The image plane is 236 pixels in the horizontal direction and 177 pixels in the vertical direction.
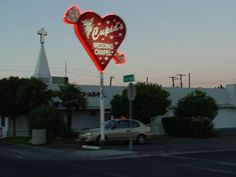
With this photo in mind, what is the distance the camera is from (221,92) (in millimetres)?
46406

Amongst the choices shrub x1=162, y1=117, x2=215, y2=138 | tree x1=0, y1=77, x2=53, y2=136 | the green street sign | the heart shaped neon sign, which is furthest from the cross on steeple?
the green street sign

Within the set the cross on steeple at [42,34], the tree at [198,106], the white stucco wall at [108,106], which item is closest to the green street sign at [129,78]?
the tree at [198,106]

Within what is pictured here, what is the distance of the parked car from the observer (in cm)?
2425

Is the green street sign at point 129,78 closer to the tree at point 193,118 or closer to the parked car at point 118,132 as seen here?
the parked car at point 118,132

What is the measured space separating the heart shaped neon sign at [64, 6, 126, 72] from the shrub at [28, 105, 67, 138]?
7277mm

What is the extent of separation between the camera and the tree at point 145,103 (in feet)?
103

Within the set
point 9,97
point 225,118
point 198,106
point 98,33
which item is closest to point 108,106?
point 198,106

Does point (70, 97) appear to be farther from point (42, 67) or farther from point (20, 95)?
point (42, 67)

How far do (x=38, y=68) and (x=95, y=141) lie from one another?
18.4 meters

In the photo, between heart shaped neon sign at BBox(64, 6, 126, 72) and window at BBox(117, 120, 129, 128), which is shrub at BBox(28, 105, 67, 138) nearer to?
window at BBox(117, 120, 129, 128)

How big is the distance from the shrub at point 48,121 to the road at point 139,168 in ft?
40.0

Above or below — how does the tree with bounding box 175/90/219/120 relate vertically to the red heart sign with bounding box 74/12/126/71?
below

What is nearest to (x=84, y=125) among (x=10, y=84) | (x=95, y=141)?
(x=10, y=84)

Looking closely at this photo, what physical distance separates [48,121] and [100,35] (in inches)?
329
